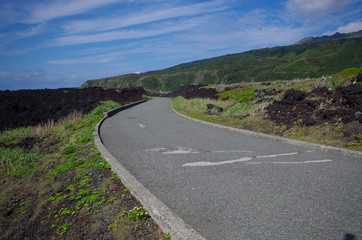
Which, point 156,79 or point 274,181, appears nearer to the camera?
point 274,181

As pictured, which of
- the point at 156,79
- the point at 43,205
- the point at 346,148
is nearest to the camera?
the point at 43,205

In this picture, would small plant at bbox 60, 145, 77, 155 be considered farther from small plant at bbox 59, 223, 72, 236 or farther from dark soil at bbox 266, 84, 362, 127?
dark soil at bbox 266, 84, 362, 127

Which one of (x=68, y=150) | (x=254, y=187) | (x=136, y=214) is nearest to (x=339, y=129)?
(x=254, y=187)

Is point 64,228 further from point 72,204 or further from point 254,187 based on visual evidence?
point 254,187

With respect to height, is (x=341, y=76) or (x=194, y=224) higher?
(x=341, y=76)

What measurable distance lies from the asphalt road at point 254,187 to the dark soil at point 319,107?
7.21ft

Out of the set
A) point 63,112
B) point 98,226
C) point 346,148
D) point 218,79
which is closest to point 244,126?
point 346,148

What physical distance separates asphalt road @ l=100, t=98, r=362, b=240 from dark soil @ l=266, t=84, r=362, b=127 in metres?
2.20

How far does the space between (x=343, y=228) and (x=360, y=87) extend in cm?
788

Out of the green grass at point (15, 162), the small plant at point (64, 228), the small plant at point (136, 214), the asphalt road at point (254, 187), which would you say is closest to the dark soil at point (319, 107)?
the asphalt road at point (254, 187)

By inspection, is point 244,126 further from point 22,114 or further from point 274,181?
point 22,114

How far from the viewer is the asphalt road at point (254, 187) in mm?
3160

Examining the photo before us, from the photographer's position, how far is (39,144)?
38.8 ft

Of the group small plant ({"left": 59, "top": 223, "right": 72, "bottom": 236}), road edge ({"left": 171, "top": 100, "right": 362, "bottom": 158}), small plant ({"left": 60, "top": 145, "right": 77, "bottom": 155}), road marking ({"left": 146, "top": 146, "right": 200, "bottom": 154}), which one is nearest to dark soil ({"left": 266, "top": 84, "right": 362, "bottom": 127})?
road edge ({"left": 171, "top": 100, "right": 362, "bottom": 158})
